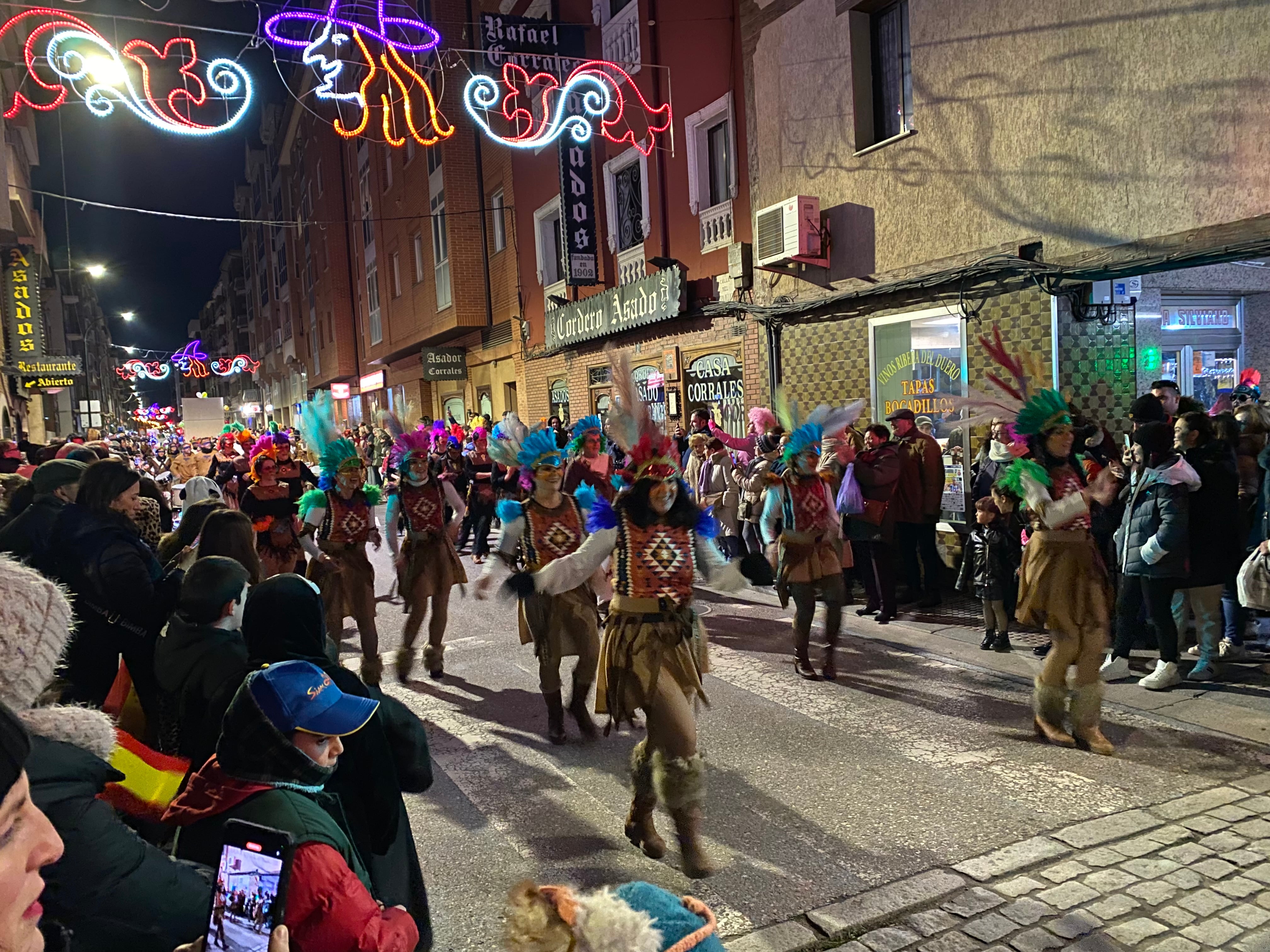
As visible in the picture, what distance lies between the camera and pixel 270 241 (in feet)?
172

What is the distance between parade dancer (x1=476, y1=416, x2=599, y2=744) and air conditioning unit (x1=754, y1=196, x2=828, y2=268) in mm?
6178

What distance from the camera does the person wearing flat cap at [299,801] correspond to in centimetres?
174

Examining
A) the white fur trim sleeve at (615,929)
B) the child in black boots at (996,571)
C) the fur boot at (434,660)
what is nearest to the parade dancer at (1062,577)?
the child in black boots at (996,571)

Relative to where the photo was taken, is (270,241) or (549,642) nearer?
(549,642)

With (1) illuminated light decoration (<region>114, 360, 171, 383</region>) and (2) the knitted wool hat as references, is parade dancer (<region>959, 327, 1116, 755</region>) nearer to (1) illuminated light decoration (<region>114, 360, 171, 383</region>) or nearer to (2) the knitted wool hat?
(2) the knitted wool hat

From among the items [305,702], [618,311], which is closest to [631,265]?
[618,311]

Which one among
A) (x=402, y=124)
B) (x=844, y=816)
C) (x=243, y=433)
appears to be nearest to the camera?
(x=844, y=816)

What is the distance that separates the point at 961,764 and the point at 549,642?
8.72 ft

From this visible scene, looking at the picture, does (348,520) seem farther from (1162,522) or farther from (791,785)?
(1162,522)

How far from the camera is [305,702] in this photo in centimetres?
200

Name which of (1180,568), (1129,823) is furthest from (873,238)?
(1129,823)

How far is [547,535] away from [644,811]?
228 centimetres

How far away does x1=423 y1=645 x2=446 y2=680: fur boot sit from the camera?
7105mm

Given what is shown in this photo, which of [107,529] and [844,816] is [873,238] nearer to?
[844,816]
